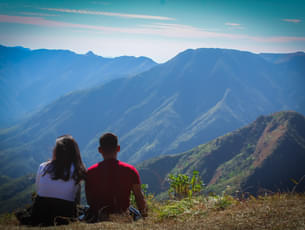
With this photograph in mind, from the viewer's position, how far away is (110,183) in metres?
5.55

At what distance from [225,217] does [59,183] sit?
336 centimetres

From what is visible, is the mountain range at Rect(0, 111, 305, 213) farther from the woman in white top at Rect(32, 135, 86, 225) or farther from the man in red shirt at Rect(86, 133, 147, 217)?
the woman in white top at Rect(32, 135, 86, 225)

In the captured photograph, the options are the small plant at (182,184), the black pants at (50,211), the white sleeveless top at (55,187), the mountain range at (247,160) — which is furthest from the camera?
the mountain range at (247,160)

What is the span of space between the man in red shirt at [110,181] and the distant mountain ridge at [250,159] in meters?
117

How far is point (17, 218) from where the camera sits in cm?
560

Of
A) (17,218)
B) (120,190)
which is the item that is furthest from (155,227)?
(17,218)

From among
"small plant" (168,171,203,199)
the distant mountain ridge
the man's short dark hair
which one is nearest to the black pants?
the man's short dark hair

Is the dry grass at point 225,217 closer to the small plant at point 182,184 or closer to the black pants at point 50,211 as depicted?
the black pants at point 50,211

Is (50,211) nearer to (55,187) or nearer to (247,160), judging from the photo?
(55,187)

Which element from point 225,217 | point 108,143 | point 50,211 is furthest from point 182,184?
point 50,211

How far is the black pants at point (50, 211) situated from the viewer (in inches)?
209

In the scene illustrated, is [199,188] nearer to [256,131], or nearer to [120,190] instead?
[120,190]

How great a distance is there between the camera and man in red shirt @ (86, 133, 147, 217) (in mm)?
5547

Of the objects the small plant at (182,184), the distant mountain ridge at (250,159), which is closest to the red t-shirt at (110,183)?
the small plant at (182,184)
